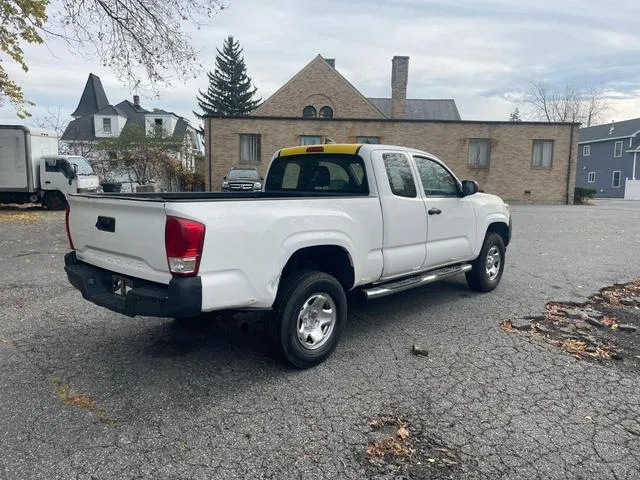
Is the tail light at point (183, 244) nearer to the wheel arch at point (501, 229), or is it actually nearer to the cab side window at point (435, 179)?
the cab side window at point (435, 179)

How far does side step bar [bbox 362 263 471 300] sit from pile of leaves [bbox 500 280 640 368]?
85cm

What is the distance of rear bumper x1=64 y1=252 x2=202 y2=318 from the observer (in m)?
3.03

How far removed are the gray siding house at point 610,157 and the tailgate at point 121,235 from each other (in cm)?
5204

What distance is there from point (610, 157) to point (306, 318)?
5475 cm

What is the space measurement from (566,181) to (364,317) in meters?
25.3

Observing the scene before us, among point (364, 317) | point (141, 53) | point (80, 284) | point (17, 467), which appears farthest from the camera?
point (141, 53)

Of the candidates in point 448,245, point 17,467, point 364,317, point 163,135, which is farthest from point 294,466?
point 163,135

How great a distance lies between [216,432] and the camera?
2.95 m

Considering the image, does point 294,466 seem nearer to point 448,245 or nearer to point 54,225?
point 448,245

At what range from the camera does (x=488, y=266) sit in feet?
21.1

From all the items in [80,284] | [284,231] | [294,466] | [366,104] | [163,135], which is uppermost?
[366,104]

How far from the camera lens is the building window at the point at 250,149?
2639 centimetres

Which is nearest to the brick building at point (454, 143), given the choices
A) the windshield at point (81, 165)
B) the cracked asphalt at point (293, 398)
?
the windshield at point (81, 165)

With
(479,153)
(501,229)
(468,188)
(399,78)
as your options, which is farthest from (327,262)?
(399,78)
